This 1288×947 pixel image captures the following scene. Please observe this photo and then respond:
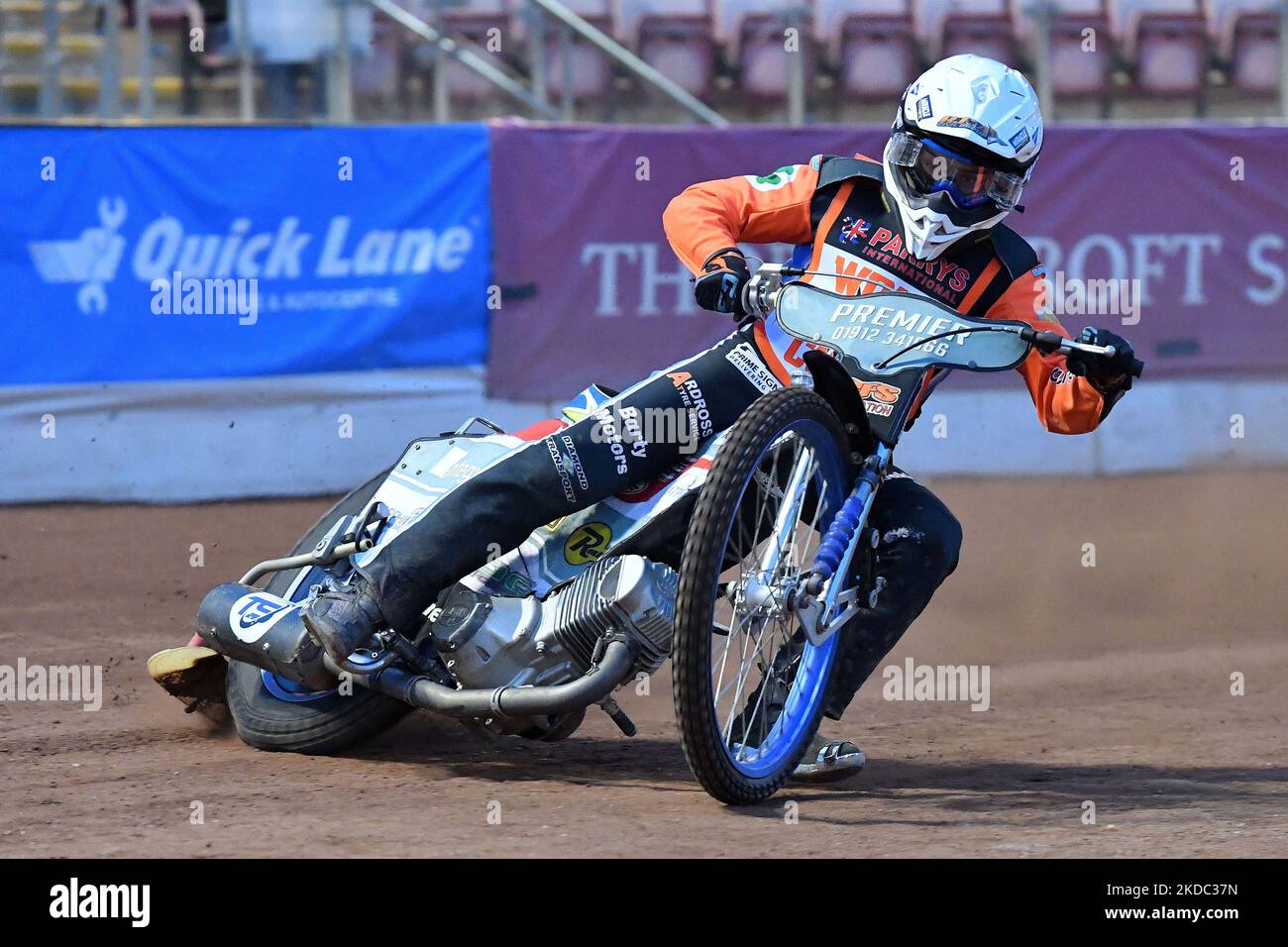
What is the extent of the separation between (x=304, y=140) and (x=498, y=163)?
1.03 meters

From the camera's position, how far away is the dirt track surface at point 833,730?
382 centimetres

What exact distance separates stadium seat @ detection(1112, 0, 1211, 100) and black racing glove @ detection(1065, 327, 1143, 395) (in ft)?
27.1

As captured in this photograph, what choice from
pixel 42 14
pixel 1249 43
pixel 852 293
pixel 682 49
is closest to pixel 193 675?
pixel 852 293

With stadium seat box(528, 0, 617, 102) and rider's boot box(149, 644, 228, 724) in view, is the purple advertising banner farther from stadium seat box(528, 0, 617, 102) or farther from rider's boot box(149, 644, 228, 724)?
rider's boot box(149, 644, 228, 724)

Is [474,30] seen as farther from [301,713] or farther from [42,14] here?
[301,713]

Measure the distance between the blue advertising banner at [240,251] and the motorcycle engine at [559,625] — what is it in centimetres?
481

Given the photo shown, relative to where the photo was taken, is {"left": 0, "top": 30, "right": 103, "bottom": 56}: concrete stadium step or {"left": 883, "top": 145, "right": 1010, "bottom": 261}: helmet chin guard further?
{"left": 0, "top": 30, "right": 103, "bottom": 56}: concrete stadium step

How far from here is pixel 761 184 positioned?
4691 mm

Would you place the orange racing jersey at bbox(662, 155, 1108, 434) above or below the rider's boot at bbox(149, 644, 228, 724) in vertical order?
above

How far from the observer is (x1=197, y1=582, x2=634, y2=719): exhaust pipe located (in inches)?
161

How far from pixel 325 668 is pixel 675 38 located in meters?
7.84

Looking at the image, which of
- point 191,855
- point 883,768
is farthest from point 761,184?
point 191,855

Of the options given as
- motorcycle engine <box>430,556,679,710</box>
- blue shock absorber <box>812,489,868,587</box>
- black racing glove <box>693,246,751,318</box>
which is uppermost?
black racing glove <box>693,246,751,318</box>

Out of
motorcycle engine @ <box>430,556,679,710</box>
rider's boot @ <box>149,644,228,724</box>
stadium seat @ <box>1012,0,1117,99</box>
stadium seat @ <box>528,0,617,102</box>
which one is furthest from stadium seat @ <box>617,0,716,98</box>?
motorcycle engine @ <box>430,556,679,710</box>
